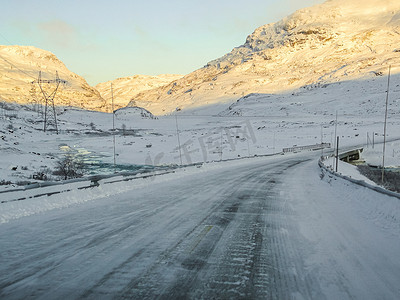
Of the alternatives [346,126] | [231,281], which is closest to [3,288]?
[231,281]

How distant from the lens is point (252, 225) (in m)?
7.21

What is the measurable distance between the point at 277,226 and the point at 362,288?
10.5 feet

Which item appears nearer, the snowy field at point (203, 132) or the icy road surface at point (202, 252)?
the icy road surface at point (202, 252)

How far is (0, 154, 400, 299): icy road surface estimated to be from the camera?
151 inches

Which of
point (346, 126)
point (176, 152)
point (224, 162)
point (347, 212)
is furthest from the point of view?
point (346, 126)

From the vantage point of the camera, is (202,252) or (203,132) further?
(203,132)

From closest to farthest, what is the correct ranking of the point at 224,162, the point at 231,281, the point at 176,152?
the point at 231,281
the point at 224,162
the point at 176,152

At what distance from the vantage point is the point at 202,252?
16.9 ft

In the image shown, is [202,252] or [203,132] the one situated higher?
[203,132]

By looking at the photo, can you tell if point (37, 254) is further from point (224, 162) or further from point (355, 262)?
point (224, 162)

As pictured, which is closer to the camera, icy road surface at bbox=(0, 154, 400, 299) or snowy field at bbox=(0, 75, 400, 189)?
icy road surface at bbox=(0, 154, 400, 299)

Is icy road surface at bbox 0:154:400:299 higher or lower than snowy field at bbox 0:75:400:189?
lower

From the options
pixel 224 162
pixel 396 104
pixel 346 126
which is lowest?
pixel 224 162

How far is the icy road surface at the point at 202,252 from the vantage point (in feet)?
12.6
